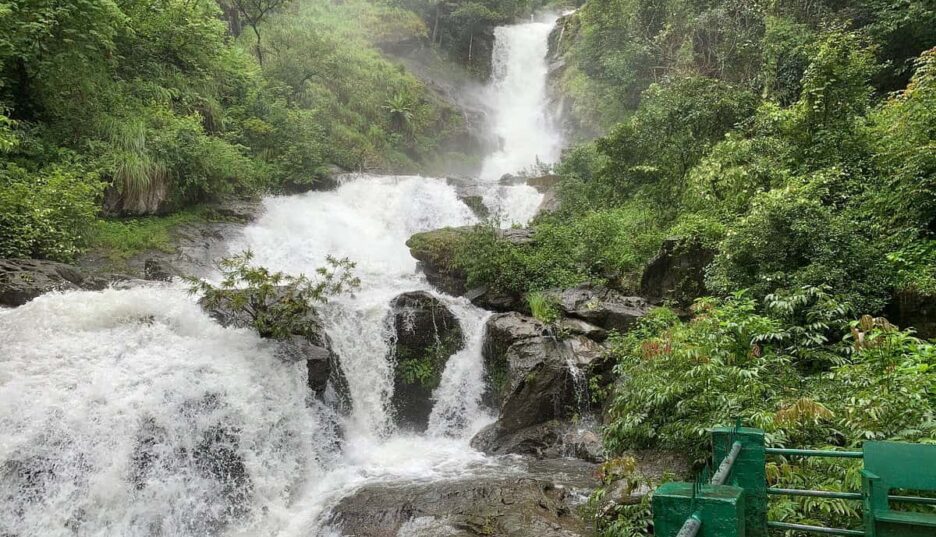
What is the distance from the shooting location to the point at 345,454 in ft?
31.2

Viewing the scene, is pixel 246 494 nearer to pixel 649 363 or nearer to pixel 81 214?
pixel 649 363

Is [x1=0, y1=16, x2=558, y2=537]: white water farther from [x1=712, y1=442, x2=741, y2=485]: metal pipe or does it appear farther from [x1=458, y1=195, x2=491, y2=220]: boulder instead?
[x1=458, y1=195, x2=491, y2=220]: boulder

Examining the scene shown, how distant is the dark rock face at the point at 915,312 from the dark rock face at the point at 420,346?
7.63 m

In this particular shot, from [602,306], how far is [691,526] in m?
9.82

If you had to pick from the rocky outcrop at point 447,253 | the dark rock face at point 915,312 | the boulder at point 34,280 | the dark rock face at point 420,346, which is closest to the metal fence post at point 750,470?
the dark rock face at point 915,312

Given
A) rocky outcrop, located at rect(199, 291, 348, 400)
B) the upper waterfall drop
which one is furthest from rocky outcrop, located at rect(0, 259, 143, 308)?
the upper waterfall drop

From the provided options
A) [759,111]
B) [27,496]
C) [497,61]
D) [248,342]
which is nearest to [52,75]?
[248,342]

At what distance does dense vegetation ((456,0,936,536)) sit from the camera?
17.1 feet

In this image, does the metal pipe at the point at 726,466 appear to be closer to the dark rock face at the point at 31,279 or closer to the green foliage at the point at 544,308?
the green foliage at the point at 544,308

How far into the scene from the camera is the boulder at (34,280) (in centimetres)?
853

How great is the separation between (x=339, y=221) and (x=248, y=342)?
364 inches

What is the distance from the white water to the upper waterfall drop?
18.7m

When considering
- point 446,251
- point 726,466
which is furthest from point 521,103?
point 726,466

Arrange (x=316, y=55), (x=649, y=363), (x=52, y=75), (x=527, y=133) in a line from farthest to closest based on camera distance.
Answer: (x=527, y=133) → (x=316, y=55) → (x=52, y=75) → (x=649, y=363)
